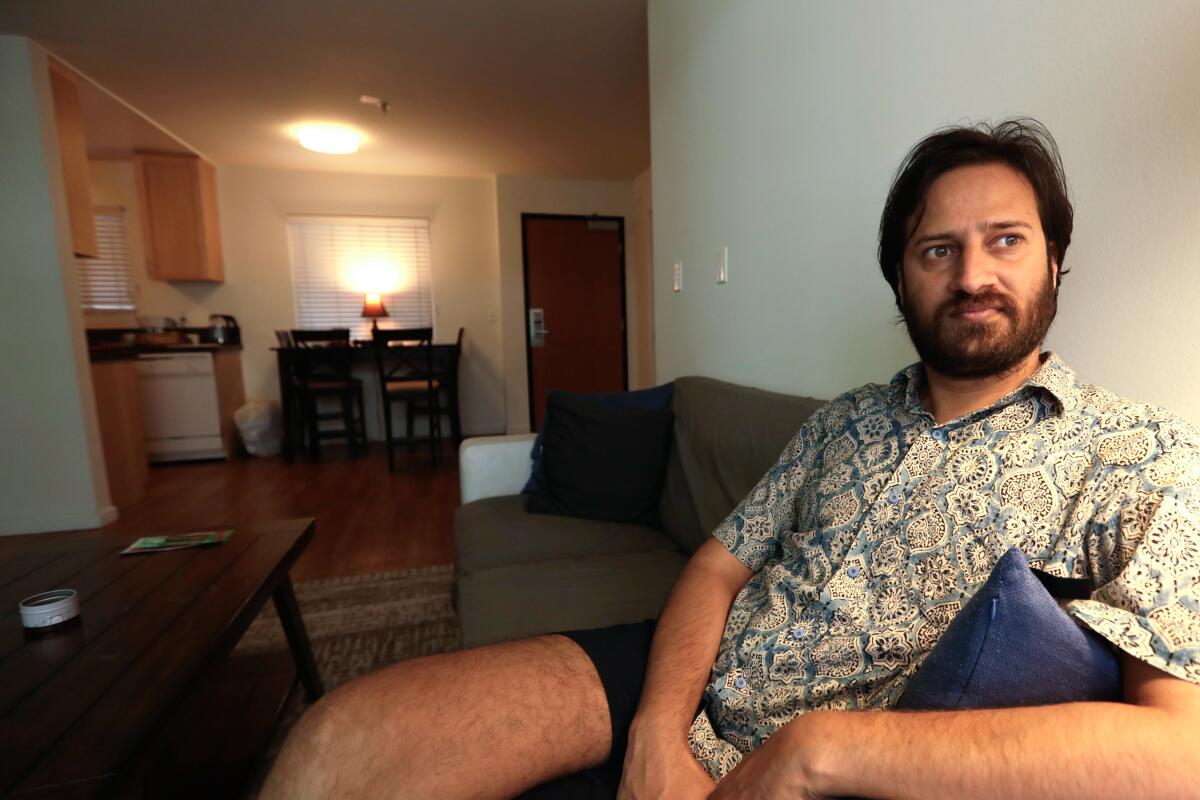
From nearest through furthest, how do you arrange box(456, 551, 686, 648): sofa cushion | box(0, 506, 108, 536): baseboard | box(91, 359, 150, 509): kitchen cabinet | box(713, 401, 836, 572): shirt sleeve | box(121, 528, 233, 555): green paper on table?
box(713, 401, 836, 572): shirt sleeve → box(456, 551, 686, 648): sofa cushion → box(121, 528, 233, 555): green paper on table → box(0, 506, 108, 536): baseboard → box(91, 359, 150, 509): kitchen cabinet

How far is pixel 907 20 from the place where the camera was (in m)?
1.11

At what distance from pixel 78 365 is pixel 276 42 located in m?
1.95

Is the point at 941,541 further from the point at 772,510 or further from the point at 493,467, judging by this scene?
the point at 493,467

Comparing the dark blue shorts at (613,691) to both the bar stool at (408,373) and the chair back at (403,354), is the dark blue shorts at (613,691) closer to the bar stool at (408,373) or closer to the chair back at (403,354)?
the bar stool at (408,373)

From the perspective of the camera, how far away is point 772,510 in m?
0.96

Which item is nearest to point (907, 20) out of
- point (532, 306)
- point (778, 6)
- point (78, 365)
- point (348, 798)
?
point (778, 6)

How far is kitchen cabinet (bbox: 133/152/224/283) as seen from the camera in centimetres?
460

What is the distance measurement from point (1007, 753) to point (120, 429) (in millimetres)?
4402

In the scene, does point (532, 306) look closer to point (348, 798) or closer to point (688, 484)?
point (688, 484)

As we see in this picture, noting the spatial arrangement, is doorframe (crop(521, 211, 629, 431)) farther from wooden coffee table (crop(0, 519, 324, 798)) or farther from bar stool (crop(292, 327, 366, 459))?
wooden coffee table (crop(0, 519, 324, 798))

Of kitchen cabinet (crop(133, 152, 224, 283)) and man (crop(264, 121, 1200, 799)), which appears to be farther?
kitchen cabinet (crop(133, 152, 224, 283))

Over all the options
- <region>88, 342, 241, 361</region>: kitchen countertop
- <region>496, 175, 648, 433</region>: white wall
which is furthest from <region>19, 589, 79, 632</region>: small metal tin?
<region>496, 175, 648, 433</region>: white wall

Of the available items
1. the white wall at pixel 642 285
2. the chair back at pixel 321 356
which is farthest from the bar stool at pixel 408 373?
the white wall at pixel 642 285

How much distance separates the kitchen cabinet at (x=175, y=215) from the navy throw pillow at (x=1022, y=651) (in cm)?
573
